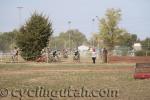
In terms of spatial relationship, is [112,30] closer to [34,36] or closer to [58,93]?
[34,36]

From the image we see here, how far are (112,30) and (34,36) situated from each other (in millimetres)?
28350

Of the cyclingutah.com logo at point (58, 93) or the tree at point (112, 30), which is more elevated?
the tree at point (112, 30)

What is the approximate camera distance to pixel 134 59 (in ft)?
138

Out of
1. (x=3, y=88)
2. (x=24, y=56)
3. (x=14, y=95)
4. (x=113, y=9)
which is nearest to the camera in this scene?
(x=14, y=95)

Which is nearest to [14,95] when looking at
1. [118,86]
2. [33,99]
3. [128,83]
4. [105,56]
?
[33,99]

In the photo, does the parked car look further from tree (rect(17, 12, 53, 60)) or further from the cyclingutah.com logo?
tree (rect(17, 12, 53, 60))

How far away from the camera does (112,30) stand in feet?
230

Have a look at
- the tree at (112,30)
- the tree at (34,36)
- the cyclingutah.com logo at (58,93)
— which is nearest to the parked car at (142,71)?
the cyclingutah.com logo at (58,93)

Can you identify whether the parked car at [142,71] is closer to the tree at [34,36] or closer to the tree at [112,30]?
the tree at [34,36]

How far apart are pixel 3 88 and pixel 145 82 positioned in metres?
6.20

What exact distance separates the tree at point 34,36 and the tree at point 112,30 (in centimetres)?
2619

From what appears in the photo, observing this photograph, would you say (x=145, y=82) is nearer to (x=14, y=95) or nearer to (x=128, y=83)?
(x=128, y=83)

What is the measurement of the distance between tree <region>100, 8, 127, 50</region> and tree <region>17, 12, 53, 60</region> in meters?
26.2

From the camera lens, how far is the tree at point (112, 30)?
69.9 m
